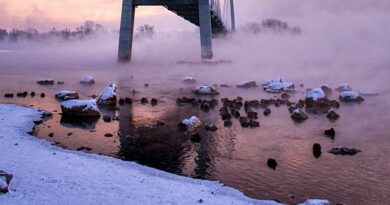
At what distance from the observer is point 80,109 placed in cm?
1844

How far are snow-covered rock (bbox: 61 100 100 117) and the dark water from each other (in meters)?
0.51

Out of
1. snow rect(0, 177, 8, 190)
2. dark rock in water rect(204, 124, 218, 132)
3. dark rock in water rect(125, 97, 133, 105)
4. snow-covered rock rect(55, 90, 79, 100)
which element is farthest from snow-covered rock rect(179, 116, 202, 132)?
snow-covered rock rect(55, 90, 79, 100)

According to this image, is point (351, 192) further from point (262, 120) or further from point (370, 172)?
point (262, 120)

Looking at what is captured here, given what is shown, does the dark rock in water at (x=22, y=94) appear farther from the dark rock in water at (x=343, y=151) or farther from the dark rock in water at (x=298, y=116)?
the dark rock in water at (x=343, y=151)

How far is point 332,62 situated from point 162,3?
85.4ft

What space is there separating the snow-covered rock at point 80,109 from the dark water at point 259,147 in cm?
51

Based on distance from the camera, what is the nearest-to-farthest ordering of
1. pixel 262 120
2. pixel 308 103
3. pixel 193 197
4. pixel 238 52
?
pixel 193 197 → pixel 262 120 → pixel 308 103 → pixel 238 52

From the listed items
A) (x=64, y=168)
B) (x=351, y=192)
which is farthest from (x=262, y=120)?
(x=64, y=168)

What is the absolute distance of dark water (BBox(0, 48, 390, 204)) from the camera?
412 inches

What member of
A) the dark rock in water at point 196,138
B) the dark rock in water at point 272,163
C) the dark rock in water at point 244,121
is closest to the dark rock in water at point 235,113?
the dark rock in water at point 244,121

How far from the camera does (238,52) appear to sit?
2761 inches

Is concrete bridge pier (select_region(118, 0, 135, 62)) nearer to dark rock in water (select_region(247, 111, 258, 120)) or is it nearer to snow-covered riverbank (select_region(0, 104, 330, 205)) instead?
→ dark rock in water (select_region(247, 111, 258, 120))

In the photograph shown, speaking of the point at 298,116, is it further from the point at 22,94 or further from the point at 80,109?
the point at 22,94

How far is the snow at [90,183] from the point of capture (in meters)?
8.38
